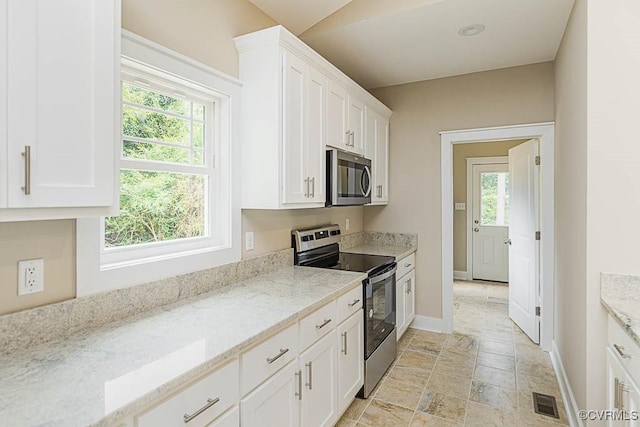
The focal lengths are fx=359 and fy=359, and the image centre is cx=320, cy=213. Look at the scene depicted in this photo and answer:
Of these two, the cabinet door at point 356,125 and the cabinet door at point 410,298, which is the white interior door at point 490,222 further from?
the cabinet door at point 356,125

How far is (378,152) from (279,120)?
1.71 m

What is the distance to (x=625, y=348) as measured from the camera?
1.50m

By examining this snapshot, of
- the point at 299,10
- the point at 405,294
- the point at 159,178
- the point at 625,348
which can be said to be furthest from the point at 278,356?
the point at 299,10

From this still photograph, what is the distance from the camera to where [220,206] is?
220cm

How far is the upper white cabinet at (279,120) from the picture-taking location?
214cm

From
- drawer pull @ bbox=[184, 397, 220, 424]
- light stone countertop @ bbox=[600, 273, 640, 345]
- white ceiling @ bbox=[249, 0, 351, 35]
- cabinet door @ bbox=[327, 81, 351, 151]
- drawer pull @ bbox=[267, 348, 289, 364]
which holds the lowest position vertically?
drawer pull @ bbox=[184, 397, 220, 424]

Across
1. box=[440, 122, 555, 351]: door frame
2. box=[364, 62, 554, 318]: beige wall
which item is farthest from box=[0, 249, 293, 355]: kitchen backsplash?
box=[440, 122, 555, 351]: door frame

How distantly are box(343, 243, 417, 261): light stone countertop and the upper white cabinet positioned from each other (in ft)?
3.79

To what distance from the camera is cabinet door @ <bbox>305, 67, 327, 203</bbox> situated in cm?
240

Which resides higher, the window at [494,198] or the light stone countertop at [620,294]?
the window at [494,198]

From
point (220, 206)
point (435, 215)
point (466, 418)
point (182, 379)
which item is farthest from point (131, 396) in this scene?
point (435, 215)

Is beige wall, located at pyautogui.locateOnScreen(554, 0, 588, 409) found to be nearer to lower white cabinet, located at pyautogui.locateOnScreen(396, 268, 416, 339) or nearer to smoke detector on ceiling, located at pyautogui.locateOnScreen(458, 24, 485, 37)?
smoke detector on ceiling, located at pyautogui.locateOnScreen(458, 24, 485, 37)

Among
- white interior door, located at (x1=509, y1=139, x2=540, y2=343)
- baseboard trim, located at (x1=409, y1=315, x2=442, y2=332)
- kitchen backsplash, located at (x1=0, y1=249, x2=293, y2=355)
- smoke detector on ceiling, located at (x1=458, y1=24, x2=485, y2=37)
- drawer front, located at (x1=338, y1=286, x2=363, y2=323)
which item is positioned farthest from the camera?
baseboard trim, located at (x1=409, y1=315, x2=442, y2=332)

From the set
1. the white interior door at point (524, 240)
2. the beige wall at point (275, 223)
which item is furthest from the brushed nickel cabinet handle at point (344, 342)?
the white interior door at point (524, 240)
